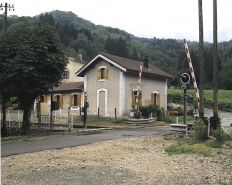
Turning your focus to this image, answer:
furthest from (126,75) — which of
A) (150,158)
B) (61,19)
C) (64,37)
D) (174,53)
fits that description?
(61,19)

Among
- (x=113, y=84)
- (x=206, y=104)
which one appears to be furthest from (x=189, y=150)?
(x=206, y=104)

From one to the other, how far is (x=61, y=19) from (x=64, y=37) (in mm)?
45102

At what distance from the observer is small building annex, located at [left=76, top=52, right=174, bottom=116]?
24.3 m

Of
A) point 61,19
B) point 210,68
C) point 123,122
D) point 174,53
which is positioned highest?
point 61,19

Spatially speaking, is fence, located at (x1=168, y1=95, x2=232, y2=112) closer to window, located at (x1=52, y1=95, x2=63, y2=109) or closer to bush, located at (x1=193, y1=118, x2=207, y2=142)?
window, located at (x1=52, y1=95, x2=63, y2=109)

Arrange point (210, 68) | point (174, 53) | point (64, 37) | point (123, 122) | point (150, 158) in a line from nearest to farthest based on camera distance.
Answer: point (150, 158) → point (123, 122) → point (210, 68) → point (64, 37) → point (174, 53)

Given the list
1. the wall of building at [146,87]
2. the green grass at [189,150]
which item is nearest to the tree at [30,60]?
the green grass at [189,150]

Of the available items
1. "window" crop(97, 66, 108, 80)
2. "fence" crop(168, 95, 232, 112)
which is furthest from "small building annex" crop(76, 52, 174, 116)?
"fence" crop(168, 95, 232, 112)

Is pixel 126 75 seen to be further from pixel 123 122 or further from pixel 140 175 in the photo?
pixel 140 175

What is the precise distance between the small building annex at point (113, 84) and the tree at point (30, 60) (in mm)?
10391

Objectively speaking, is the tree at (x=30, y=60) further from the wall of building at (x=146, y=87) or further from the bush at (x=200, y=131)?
the wall of building at (x=146, y=87)

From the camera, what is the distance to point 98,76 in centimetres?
2597

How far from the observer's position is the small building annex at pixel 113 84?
24.3 metres

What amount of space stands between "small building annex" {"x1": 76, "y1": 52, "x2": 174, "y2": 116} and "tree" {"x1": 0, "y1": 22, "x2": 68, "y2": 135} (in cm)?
1039
